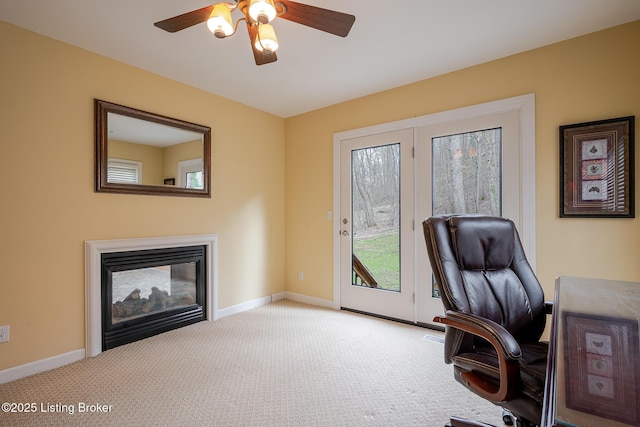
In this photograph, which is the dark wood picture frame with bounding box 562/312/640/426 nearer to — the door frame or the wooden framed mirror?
the door frame

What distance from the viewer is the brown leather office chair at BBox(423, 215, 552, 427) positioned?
3.87ft

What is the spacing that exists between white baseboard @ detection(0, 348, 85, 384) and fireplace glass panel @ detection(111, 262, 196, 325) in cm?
33

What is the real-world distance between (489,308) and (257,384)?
1552mm

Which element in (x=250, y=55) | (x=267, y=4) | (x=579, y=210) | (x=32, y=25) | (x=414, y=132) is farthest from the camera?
(x=414, y=132)

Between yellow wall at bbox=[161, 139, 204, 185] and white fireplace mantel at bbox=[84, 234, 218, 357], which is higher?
yellow wall at bbox=[161, 139, 204, 185]

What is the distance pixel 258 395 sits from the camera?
1946 mm

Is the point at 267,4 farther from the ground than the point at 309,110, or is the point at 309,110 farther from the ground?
the point at 309,110

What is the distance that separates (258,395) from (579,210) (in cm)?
267

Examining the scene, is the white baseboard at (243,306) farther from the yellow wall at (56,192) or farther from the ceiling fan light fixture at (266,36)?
the ceiling fan light fixture at (266,36)

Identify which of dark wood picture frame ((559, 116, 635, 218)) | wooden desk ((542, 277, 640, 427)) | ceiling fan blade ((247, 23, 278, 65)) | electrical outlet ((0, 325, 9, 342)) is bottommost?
electrical outlet ((0, 325, 9, 342))

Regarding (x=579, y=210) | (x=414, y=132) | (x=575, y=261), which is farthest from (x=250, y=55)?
(x=575, y=261)

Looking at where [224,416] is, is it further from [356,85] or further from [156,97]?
[356,85]

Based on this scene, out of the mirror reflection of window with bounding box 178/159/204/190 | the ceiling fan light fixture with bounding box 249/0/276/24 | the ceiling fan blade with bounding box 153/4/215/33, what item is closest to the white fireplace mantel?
the mirror reflection of window with bounding box 178/159/204/190

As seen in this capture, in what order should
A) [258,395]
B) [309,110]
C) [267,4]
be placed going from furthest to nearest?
[309,110] < [258,395] < [267,4]
